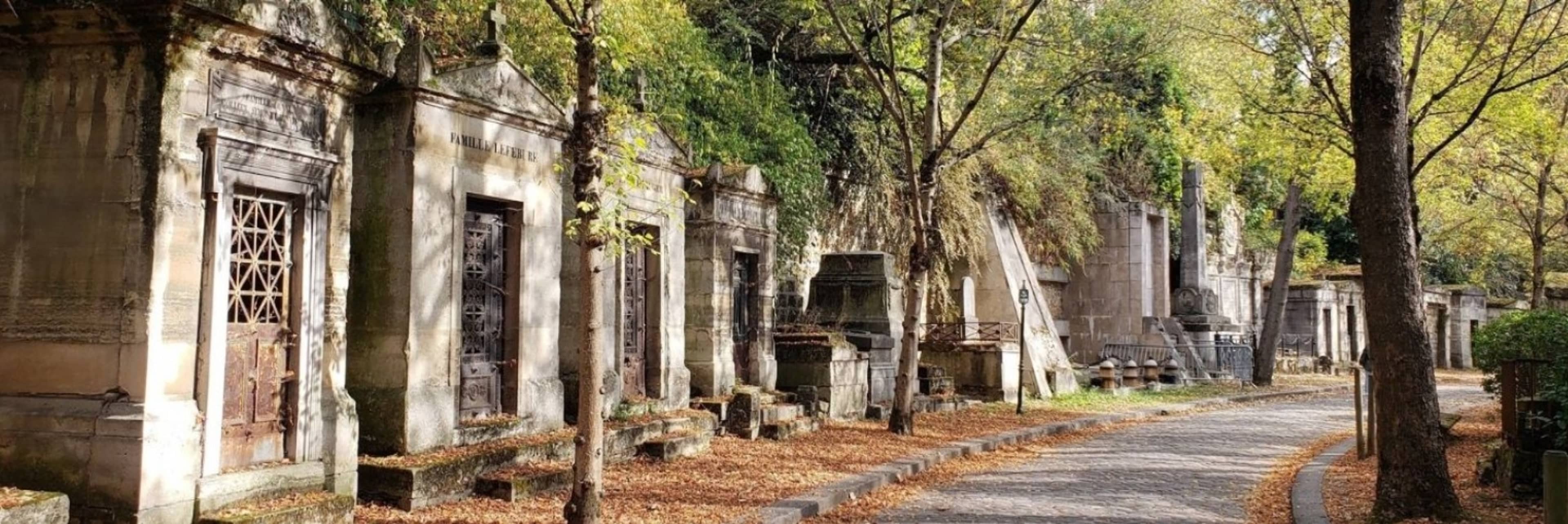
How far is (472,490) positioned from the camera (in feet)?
26.0

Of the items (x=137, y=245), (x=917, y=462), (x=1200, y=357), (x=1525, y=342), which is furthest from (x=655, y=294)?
(x=1200, y=357)

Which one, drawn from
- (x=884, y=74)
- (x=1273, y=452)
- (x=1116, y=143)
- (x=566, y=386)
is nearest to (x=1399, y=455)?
(x=1273, y=452)

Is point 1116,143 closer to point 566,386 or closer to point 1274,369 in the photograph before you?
point 1274,369

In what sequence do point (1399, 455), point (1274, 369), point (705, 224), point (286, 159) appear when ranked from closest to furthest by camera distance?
point (286, 159) → point (1399, 455) → point (705, 224) → point (1274, 369)

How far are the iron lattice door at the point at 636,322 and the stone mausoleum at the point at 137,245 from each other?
5166 mm

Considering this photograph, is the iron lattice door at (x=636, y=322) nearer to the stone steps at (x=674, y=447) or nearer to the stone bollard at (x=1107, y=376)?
the stone steps at (x=674, y=447)

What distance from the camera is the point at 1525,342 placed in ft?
45.5

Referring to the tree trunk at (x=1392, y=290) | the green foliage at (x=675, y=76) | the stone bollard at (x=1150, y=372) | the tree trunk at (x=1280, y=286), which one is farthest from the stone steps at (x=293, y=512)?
the tree trunk at (x=1280, y=286)

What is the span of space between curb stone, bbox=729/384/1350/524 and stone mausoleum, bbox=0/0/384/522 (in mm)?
3399

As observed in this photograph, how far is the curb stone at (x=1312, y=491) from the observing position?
831 centimetres

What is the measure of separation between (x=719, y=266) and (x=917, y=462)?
3.49 meters

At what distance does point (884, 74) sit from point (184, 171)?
534 inches

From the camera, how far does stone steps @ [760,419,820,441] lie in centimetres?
1251

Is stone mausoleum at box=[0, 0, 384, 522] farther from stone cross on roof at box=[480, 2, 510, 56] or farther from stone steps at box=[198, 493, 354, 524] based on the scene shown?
stone cross on roof at box=[480, 2, 510, 56]
